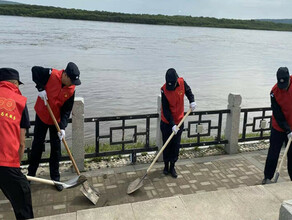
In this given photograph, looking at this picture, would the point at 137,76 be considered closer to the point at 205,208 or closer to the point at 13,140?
the point at 205,208

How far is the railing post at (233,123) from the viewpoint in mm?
6387

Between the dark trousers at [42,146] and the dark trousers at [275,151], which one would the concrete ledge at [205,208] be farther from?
the dark trousers at [42,146]

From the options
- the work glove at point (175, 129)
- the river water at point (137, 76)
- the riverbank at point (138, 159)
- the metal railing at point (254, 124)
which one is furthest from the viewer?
the river water at point (137, 76)

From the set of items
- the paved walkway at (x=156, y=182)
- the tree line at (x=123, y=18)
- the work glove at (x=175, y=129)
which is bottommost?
the paved walkway at (x=156, y=182)

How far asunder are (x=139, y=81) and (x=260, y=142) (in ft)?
38.2

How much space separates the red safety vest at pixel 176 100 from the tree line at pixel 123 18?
78.1 m

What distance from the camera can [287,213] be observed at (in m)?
2.99

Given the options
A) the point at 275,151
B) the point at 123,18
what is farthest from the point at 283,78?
the point at 123,18

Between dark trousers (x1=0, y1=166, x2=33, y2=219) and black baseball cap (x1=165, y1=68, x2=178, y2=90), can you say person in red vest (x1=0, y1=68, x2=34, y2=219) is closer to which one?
dark trousers (x1=0, y1=166, x2=33, y2=219)

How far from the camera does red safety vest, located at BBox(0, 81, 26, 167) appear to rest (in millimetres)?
3113

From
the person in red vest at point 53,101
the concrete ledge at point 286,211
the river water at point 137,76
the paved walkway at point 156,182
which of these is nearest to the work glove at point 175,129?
the paved walkway at point 156,182

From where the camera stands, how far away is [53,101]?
465cm

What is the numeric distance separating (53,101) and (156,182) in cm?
209

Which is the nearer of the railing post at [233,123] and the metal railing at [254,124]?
the railing post at [233,123]
